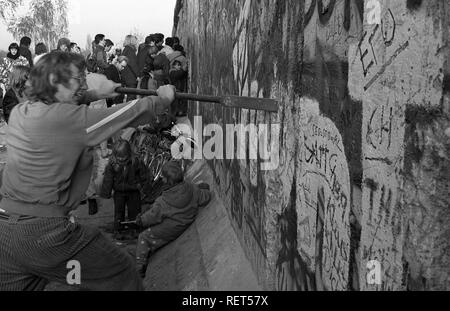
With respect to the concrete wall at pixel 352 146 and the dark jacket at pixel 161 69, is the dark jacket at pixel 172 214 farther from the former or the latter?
the dark jacket at pixel 161 69

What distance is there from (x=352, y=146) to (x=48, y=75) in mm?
1851

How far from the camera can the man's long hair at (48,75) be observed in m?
3.26

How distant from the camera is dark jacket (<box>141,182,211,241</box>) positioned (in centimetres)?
636

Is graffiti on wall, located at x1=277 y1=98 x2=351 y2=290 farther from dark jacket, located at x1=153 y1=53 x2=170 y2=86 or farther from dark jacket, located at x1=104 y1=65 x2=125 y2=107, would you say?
dark jacket, located at x1=104 y1=65 x2=125 y2=107

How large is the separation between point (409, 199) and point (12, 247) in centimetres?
→ 222

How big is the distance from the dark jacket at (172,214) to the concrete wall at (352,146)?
208 centimetres

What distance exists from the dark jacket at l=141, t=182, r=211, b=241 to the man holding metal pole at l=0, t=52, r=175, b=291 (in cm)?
302

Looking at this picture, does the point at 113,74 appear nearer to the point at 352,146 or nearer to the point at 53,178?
the point at 53,178

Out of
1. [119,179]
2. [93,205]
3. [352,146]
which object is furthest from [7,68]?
[352,146]

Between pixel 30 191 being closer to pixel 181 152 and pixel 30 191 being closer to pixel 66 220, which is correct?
pixel 66 220

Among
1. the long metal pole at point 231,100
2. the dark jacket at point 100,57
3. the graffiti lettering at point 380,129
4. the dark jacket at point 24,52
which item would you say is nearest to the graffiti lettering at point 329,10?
the graffiti lettering at point 380,129

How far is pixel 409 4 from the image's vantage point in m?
1.75

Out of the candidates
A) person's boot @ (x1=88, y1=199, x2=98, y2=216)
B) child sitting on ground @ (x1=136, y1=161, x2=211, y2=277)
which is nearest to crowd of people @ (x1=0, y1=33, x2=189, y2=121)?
person's boot @ (x1=88, y1=199, x2=98, y2=216)
